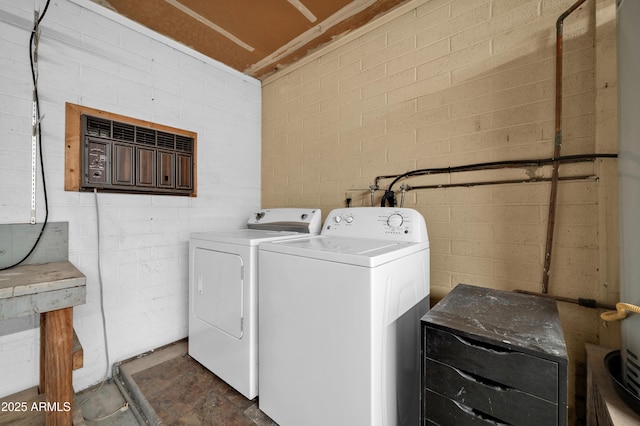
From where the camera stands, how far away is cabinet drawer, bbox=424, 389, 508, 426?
92 cm

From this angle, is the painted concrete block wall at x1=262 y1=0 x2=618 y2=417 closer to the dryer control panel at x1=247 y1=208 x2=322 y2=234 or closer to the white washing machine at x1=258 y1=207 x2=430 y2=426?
the dryer control panel at x1=247 y1=208 x2=322 y2=234

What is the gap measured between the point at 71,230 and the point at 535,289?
2799 millimetres

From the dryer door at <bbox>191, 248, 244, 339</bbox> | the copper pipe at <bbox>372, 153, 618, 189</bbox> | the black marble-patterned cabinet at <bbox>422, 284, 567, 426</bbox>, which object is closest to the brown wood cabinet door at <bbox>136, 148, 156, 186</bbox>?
the dryer door at <bbox>191, 248, 244, 339</bbox>

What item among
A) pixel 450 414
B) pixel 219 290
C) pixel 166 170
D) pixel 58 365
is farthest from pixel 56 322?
pixel 450 414

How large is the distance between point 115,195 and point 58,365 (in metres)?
1.13

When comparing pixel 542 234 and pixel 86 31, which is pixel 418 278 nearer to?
pixel 542 234

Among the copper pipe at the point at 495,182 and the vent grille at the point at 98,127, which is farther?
the vent grille at the point at 98,127

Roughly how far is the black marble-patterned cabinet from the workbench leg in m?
1.56

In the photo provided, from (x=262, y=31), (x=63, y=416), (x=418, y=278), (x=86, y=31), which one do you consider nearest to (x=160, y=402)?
(x=63, y=416)

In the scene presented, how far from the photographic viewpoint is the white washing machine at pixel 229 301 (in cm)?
156

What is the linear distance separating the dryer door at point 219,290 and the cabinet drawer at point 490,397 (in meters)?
1.08

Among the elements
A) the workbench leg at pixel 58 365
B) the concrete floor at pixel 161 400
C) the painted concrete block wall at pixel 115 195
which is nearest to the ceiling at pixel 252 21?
the painted concrete block wall at pixel 115 195

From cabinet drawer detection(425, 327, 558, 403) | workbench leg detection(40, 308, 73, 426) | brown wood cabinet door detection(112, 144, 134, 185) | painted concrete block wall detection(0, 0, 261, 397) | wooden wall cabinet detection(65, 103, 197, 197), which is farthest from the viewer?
brown wood cabinet door detection(112, 144, 134, 185)

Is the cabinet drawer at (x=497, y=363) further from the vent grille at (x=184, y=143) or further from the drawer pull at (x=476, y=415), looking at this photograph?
the vent grille at (x=184, y=143)
